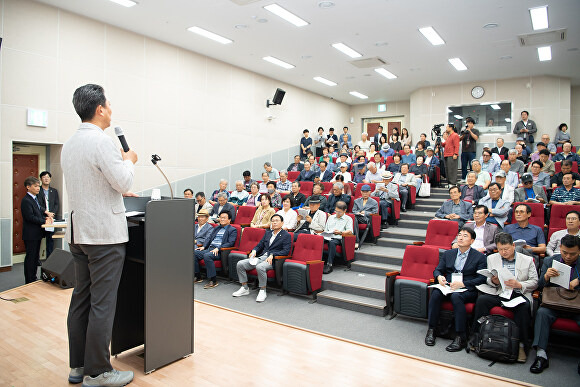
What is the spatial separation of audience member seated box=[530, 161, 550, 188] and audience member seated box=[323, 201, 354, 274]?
11.6ft

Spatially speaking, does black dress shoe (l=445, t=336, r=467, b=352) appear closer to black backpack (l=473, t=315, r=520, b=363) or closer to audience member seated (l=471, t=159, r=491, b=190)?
black backpack (l=473, t=315, r=520, b=363)

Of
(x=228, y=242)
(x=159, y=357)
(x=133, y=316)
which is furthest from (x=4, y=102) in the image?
(x=159, y=357)

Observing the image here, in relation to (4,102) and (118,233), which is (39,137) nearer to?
(4,102)

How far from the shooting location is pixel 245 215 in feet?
21.6

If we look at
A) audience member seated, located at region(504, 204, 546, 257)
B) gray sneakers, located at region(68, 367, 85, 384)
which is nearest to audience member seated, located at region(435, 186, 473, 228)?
audience member seated, located at region(504, 204, 546, 257)

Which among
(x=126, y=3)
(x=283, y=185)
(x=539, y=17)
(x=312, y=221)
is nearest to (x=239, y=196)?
(x=283, y=185)

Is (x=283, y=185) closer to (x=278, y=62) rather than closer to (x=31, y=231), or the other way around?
(x=278, y=62)

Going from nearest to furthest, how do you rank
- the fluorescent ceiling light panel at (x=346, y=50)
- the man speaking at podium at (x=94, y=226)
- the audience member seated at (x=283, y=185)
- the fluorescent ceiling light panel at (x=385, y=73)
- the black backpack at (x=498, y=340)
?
1. the man speaking at podium at (x=94, y=226)
2. the black backpack at (x=498, y=340)
3. the fluorescent ceiling light panel at (x=346, y=50)
4. the audience member seated at (x=283, y=185)
5. the fluorescent ceiling light panel at (x=385, y=73)

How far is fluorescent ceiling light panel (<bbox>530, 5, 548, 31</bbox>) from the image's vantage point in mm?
6180

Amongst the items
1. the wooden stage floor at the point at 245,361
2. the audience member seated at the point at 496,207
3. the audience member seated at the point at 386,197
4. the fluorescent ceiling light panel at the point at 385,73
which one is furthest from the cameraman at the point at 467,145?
the wooden stage floor at the point at 245,361

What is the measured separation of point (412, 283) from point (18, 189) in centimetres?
624

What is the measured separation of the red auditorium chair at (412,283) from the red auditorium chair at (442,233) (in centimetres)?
64

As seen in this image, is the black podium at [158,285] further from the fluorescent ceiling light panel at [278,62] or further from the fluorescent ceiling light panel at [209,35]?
the fluorescent ceiling light panel at [278,62]

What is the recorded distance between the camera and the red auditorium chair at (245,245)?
523 centimetres
